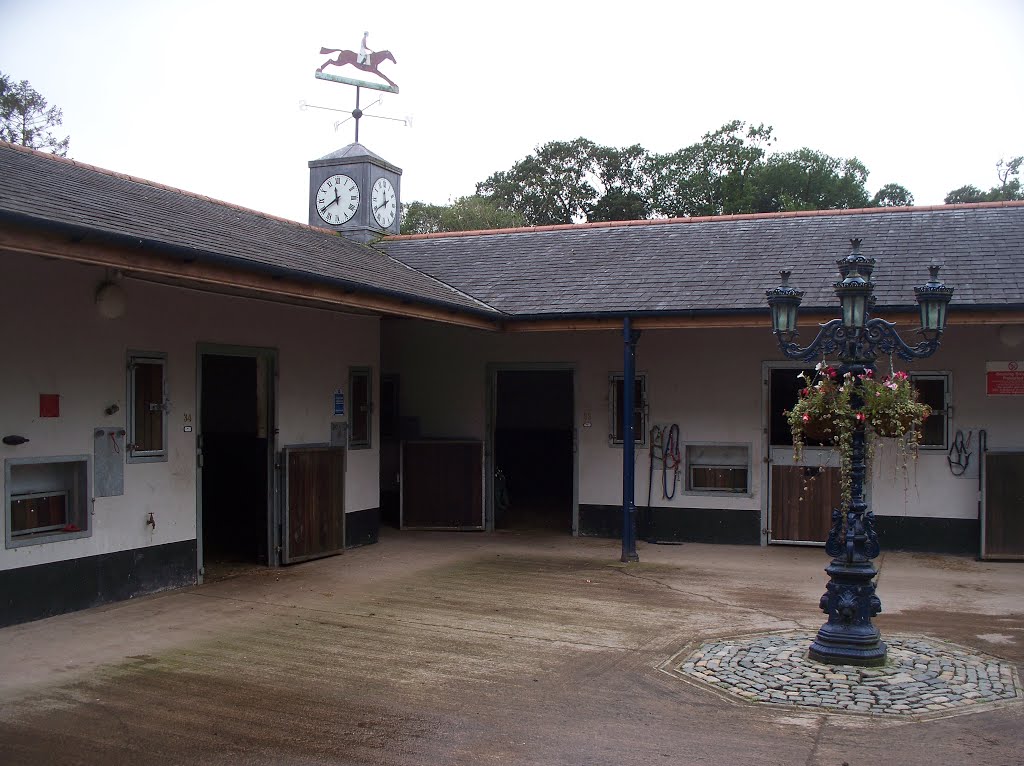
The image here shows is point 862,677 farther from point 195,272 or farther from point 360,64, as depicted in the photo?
point 360,64

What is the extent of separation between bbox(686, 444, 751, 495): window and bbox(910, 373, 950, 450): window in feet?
6.25

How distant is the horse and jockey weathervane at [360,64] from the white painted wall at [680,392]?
12.3ft

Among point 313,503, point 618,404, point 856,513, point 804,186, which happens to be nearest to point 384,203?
point 618,404

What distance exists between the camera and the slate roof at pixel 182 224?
20.5 feet

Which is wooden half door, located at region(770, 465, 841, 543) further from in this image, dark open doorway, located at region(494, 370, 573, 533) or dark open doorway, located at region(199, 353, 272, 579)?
dark open doorway, located at region(199, 353, 272, 579)

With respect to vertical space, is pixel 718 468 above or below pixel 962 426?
below

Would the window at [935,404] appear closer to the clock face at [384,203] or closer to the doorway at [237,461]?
the doorway at [237,461]

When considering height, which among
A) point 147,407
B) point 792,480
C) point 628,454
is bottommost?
point 792,480

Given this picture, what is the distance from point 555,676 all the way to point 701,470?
5819 millimetres

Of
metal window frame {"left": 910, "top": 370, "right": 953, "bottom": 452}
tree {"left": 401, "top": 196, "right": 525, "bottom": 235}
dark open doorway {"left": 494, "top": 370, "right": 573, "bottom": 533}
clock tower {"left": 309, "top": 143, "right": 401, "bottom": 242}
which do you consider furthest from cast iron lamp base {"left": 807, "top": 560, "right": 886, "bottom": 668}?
tree {"left": 401, "top": 196, "right": 525, "bottom": 235}

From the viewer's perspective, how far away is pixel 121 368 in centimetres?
795

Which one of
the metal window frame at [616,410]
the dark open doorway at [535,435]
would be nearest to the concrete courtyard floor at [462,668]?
the metal window frame at [616,410]

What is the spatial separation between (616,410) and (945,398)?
11.8 feet

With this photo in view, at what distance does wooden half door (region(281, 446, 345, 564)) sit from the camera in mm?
9734
